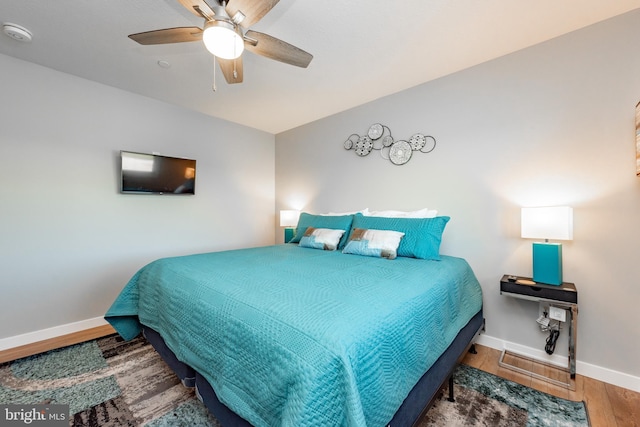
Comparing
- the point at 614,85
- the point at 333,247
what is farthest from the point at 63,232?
the point at 614,85

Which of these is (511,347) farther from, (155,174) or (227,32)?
(155,174)

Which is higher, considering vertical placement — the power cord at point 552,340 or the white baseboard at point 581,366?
the power cord at point 552,340

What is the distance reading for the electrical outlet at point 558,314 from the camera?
6.29 feet

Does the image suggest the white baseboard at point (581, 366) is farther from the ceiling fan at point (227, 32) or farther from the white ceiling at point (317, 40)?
the ceiling fan at point (227, 32)

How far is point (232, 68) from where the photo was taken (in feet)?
6.31

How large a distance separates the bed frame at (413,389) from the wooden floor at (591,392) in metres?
0.39

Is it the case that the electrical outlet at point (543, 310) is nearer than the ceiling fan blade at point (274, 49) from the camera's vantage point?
No

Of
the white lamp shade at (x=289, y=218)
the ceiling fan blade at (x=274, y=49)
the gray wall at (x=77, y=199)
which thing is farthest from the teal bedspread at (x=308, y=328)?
the white lamp shade at (x=289, y=218)

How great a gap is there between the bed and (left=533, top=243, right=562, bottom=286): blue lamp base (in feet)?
1.61

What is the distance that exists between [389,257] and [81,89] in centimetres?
352

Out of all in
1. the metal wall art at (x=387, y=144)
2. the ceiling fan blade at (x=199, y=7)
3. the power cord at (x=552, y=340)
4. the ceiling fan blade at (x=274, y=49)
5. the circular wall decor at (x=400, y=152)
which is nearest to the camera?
the ceiling fan blade at (x=199, y=7)

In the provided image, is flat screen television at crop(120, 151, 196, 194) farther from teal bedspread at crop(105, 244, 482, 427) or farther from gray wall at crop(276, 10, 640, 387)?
gray wall at crop(276, 10, 640, 387)

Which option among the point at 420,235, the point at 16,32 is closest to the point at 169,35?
the point at 16,32

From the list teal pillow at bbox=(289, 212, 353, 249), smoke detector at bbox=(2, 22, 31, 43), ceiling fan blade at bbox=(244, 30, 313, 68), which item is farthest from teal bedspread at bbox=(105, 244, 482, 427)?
smoke detector at bbox=(2, 22, 31, 43)
